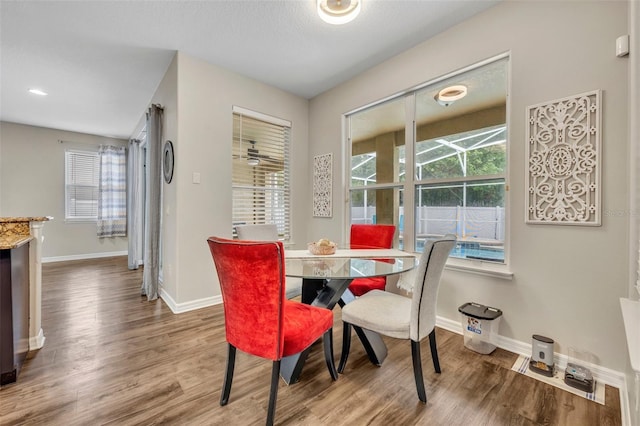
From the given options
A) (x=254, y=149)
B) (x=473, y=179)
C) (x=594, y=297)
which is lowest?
(x=594, y=297)

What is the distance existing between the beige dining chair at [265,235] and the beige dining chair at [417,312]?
0.65 meters

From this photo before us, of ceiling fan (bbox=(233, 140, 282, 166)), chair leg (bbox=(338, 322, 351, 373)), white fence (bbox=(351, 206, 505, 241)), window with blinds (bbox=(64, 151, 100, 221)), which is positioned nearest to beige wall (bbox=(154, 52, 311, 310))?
ceiling fan (bbox=(233, 140, 282, 166))

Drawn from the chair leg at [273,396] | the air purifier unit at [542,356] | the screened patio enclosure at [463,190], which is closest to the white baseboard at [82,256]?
the screened patio enclosure at [463,190]

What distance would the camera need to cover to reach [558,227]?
1877mm

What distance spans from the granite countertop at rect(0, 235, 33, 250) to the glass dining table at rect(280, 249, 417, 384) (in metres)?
1.64

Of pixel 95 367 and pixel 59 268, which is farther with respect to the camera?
pixel 59 268

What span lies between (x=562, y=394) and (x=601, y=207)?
1175 mm

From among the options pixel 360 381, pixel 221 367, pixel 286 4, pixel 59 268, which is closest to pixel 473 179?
pixel 360 381

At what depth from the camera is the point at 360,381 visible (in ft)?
5.57

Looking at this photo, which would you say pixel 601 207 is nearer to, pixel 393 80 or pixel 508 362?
pixel 508 362

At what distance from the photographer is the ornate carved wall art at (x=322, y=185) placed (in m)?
3.68

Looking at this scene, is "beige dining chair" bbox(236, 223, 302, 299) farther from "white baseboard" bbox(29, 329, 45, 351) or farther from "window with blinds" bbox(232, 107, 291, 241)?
"white baseboard" bbox(29, 329, 45, 351)

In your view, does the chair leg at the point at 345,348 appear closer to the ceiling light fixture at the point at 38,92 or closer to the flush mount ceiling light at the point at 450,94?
the flush mount ceiling light at the point at 450,94

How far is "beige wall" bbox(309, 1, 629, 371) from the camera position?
1663 millimetres
